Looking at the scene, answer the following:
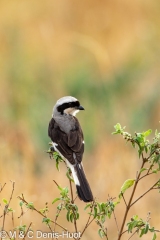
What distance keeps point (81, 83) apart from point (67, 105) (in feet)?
11.9

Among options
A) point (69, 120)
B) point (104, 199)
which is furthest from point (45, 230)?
point (69, 120)

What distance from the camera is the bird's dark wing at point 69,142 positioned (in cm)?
431

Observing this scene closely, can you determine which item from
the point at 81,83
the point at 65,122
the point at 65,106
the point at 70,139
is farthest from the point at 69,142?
the point at 81,83

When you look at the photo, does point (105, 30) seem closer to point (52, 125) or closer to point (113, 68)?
point (113, 68)

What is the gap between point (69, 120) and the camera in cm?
479

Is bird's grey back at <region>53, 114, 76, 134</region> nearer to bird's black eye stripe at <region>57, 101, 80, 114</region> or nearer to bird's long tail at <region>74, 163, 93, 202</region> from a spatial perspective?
bird's black eye stripe at <region>57, 101, 80, 114</region>

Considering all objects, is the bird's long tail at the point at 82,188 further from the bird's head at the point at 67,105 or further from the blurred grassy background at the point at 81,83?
the blurred grassy background at the point at 81,83

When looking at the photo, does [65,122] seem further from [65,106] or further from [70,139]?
[70,139]

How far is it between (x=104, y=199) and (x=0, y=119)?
1590 mm

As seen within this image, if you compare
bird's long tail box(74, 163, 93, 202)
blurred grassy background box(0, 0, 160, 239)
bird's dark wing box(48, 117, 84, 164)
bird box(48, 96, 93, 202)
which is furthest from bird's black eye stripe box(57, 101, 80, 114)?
blurred grassy background box(0, 0, 160, 239)

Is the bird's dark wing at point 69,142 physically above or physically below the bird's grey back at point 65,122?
below

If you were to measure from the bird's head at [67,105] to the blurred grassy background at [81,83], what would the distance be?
1.04m

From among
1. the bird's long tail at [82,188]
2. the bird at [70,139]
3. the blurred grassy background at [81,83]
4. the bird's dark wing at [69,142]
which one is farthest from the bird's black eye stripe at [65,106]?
the blurred grassy background at [81,83]

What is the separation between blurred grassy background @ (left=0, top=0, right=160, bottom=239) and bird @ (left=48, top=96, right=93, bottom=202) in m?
1.05
